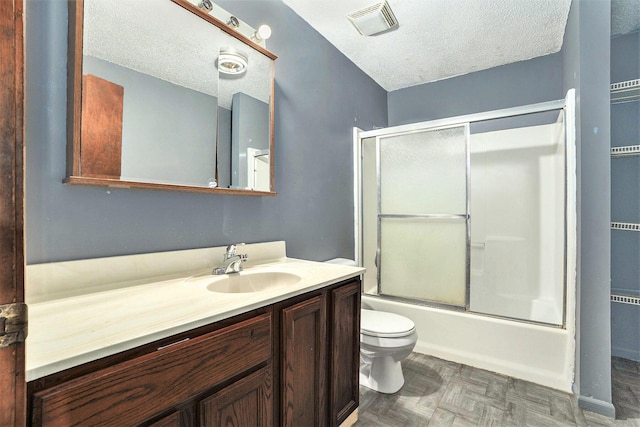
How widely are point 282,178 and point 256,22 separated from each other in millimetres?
892

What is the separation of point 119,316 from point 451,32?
8.50 ft

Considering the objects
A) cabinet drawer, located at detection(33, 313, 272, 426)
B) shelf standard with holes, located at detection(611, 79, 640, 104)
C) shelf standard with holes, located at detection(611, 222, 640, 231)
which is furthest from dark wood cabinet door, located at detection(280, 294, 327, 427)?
shelf standard with holes, located at detection(611, 79, 640, 104)

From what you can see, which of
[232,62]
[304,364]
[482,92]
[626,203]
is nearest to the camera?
[304,364]

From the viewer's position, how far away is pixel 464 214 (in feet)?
7.71

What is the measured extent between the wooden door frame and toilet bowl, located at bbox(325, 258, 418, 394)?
5.17ft

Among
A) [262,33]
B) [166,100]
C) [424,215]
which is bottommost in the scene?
[424,215]

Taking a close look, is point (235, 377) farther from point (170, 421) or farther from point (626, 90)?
point (626, 90)

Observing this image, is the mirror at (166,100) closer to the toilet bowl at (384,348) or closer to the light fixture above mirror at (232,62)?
the light fixture above mirror at (232,62)

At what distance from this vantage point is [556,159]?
103 inches

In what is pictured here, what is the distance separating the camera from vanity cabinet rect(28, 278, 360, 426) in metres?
0.65

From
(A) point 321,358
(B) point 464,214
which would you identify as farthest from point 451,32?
(A) point 321,358

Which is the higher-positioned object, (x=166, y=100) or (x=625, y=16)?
(x=625, y=16)

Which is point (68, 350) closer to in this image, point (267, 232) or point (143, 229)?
point (143, 229)

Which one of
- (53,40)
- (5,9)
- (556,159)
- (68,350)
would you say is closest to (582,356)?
(556,159)
